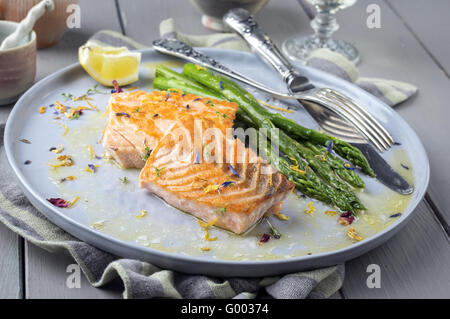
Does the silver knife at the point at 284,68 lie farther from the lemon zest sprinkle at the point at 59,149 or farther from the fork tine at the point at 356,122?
the lemon zest sprinkle at the point at 59,149

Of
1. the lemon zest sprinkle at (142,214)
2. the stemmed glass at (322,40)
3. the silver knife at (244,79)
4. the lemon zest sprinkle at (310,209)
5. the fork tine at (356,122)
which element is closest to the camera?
the lemon zest sprinkle at (142,214)

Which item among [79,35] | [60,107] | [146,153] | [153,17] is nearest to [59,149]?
[60,107]

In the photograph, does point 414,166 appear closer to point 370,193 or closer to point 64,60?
point 370,193

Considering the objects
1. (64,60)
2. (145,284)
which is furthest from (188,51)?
(145,284)

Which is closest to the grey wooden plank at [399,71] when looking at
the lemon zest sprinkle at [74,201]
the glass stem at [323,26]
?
the glass stem at [323,26]

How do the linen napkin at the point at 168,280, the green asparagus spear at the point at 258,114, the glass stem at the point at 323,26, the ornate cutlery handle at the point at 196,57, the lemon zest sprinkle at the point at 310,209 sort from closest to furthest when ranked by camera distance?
1. the linen napkin at the point at 168,280
2. the lemon zest sprinkle at the point at 310,209
3. the green asparagus spear at the point at 258,114
4. the ornate cutlery handle at the point at 196,57
5. the glass stem at the point at 323,26

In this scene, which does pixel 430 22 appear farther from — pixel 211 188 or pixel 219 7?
pixel 211 188

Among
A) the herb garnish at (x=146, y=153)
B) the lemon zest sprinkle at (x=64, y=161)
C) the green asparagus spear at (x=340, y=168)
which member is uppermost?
the green asparagus spear at (x=340, y=168)
